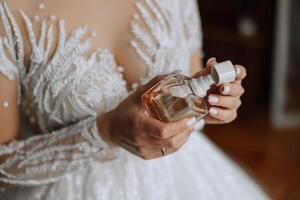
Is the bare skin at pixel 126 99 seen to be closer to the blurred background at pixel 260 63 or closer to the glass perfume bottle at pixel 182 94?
the glass perfume bottle at pixel 182 94

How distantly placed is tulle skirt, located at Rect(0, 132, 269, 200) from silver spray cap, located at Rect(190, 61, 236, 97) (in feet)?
0.96

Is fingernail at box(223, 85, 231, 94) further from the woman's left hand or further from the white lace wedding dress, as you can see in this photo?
the white lace wedding dress

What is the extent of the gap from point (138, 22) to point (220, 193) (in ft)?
1.15

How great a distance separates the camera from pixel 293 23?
222cm

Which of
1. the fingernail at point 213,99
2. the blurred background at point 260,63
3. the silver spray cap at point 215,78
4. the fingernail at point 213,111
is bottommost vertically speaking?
the blurred background at point 260,63

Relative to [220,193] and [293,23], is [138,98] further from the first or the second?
[293,23]

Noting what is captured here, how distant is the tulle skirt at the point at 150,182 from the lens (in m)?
0.83

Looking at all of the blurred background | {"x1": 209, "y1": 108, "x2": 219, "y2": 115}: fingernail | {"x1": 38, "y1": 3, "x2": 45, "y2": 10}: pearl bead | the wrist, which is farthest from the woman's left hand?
the blurred background

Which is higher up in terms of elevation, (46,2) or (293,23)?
(46,2)

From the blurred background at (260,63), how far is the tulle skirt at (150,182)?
1.19 meters

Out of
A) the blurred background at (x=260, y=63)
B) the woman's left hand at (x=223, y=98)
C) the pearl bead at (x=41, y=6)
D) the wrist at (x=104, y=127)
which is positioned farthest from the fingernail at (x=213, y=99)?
the blurred background at (x=260, y=63)

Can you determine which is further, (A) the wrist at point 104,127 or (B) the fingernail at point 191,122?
(A) the wrist at point 104,127

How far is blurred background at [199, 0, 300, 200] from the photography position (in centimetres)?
219

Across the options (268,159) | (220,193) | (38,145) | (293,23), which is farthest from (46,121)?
(293,23)
